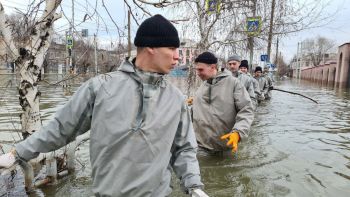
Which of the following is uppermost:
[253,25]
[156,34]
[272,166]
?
[253,25]

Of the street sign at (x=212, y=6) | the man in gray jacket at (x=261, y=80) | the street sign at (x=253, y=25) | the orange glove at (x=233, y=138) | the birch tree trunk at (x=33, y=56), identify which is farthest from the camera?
the man in gray jacket at (x=261, y=80)

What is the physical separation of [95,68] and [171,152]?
6.70ft

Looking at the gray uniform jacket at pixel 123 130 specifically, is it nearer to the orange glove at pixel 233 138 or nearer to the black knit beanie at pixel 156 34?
the black knit beanie at pixel 156 34

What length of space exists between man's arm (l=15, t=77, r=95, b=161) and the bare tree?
331ft

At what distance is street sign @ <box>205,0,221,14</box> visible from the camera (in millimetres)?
9367

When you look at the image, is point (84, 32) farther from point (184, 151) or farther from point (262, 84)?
point (262, 84)

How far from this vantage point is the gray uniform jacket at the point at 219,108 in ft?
17.8

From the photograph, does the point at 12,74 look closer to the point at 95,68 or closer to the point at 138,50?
the point at 95,68

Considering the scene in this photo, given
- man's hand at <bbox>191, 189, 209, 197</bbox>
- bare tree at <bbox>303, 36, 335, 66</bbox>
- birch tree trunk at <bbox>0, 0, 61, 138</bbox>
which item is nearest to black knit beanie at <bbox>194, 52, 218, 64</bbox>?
birch tree trunk at <bbox>0, 0, 61, 138</bbox>

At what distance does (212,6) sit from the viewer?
31.5 feet

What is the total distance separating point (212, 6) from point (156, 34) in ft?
24.8

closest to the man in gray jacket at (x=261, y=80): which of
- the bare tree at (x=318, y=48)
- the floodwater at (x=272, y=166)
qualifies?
the floodwater at (x=272, y=166)

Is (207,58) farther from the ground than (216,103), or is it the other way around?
(207,58)

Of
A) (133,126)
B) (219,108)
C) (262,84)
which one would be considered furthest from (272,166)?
(262,84)
